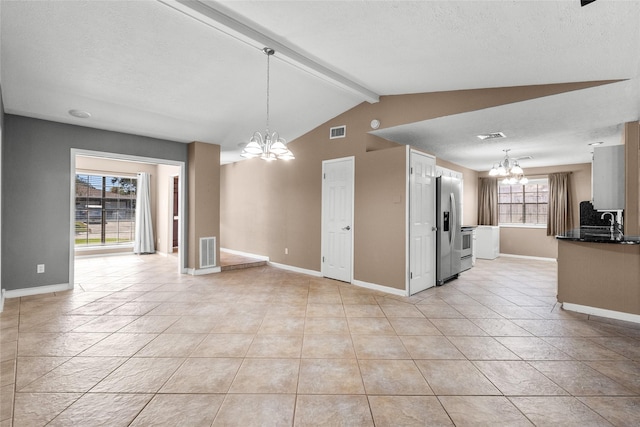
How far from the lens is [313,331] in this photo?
9.84 ft

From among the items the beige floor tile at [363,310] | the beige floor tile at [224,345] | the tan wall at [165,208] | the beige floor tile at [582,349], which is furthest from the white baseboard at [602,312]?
the tan wall at [165,208]

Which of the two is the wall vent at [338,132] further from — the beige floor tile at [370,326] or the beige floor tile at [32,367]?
the beige floor tile at [32,367]

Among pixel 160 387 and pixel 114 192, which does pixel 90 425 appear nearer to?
pixel 160 387

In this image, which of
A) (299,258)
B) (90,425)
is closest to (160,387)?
(90,425)

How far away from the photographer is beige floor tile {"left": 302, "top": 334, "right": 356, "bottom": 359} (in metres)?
2.50

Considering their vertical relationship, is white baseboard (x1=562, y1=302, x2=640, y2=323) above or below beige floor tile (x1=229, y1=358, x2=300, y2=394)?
above

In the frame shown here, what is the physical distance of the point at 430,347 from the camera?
2.65m

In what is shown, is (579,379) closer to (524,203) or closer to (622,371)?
(622,371)

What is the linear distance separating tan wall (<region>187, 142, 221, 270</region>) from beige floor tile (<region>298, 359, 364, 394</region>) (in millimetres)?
3945

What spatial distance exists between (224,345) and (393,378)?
1497 millimetres

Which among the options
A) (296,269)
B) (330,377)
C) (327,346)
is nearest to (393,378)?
(330,377)

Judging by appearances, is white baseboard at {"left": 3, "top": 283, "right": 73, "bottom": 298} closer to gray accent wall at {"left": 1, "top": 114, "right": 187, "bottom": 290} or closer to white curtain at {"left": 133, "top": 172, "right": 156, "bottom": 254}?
gray accent wall at {"left": 1, "top": 114, "right": 187, "bottom": 290}

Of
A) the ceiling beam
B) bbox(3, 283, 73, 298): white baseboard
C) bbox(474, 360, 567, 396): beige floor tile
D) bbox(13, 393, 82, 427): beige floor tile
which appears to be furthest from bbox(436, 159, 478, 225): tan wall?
bbox(3, 283, 73, 298): white baseboard

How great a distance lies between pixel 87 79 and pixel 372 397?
4348mm
